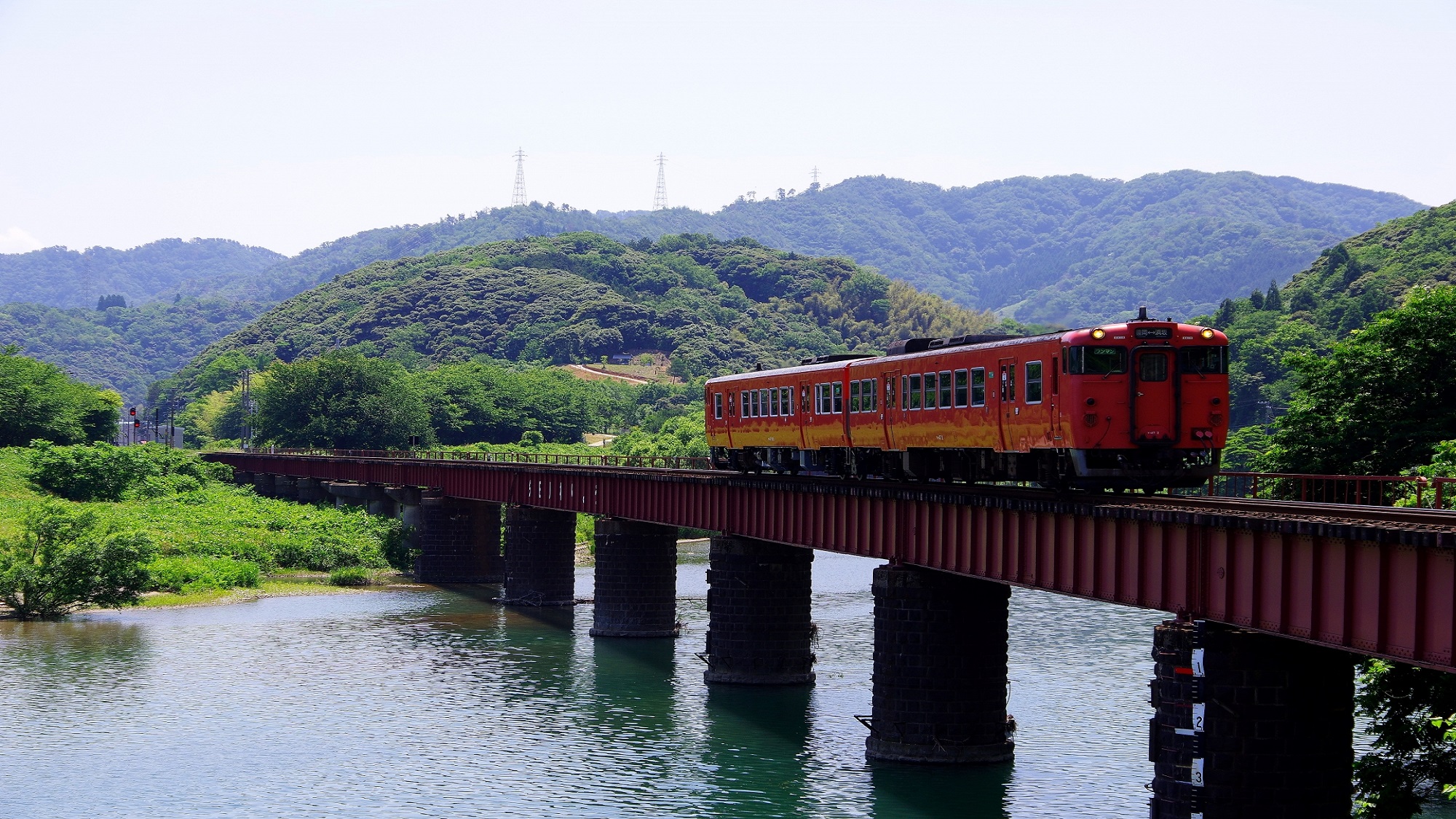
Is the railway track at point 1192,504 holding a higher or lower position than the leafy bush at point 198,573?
higher

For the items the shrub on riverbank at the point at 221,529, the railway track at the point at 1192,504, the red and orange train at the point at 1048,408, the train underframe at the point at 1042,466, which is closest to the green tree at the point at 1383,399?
the train underframe at the point at 1042,466

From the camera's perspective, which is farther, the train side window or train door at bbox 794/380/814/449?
train door at bbox 794/380/814/449

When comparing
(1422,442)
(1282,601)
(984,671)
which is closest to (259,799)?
(984,671)

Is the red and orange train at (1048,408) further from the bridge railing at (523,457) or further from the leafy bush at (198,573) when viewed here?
the leafy bush at (198,573)

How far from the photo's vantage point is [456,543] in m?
106

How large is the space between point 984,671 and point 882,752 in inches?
150

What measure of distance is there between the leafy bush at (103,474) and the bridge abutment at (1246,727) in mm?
106269

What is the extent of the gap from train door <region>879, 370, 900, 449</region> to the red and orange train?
4cm

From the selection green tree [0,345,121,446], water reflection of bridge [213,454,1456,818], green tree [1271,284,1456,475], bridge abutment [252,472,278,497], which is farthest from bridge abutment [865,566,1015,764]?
green tree [0,345,121,446]

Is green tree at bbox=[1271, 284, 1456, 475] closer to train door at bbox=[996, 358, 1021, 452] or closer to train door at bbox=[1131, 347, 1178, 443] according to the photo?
train door at bbox=[1131, 347, 1178, 443]

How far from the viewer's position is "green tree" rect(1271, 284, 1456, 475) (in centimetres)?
5156

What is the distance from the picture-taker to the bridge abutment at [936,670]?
45.5m

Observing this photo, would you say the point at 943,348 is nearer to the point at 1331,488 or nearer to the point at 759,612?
the point at 1331,488

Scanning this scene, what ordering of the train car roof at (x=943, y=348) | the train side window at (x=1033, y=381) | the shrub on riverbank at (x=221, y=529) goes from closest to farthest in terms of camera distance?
the train car roof at (x=943, y=348)
the train side window at (x=1033, y=381)
the shrub on riverbank at (x=221, y=529)
